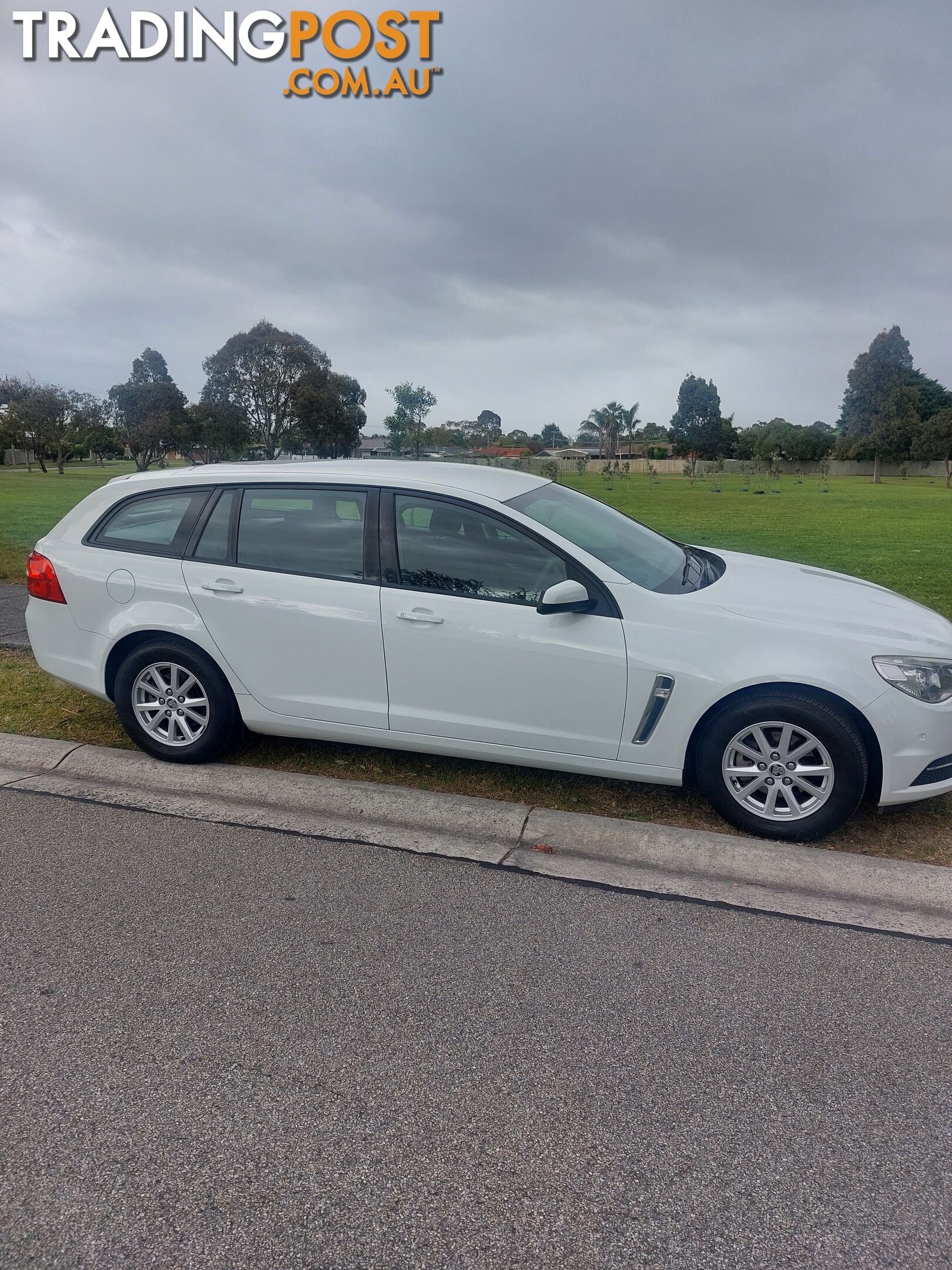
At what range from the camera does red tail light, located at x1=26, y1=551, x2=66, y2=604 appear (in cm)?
470

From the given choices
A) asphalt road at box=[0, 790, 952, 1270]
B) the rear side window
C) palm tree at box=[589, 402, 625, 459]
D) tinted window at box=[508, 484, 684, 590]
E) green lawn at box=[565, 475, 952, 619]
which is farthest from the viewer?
palm tree at box=[589, 402, 625, 459]

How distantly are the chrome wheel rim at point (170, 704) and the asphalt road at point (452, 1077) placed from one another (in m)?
1.21

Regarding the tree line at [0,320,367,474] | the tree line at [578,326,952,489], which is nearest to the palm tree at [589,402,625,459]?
the tree line at [578,326,952,489]

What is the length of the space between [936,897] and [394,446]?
74.7m

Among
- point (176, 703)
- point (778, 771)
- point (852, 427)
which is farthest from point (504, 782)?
point (852, 427)

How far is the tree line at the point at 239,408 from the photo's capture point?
50.8 m

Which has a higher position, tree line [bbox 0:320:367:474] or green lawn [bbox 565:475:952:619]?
tree line [bbox 0:320:367:474]

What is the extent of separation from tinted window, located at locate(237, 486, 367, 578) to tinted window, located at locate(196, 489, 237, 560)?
76 millimetres

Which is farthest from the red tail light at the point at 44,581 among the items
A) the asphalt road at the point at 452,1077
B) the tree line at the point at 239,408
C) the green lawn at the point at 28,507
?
the tree line at the point at 239,408

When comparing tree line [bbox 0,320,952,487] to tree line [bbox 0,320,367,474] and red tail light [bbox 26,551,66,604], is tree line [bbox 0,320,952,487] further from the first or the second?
red tail light [bbox 26,551,66,604]

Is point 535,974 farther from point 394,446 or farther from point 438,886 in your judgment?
point 394,446

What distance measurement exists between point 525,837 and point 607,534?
5.45ft

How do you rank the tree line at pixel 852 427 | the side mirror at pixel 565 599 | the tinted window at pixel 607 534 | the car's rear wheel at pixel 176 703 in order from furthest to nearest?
1. the tree line at pixel 852 427
2. the car's rear wheel at pixel 176 703
3. the tinted window at pixel 607 534
4. the side mirror at pixel 565 599

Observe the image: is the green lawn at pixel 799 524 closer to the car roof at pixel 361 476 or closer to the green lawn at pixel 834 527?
the green lawn at pixel 834 527
